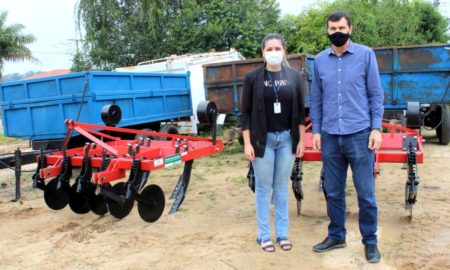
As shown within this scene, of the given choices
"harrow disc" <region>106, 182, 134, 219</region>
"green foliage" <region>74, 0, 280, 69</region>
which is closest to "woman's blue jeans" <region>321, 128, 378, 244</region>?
"harrow disc" <region>106, 182, 134, 219</region>

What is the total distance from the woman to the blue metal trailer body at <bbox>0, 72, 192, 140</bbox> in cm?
367

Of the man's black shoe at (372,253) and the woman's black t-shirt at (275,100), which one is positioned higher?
the woman's black t-shirt at (275,100)

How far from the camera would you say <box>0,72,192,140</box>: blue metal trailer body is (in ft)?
24.0

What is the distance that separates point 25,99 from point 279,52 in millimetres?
5678

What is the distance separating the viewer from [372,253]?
→ 3.51 metres

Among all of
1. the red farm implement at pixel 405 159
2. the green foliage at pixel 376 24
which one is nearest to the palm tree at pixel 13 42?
the green foliage at pixel 376 24

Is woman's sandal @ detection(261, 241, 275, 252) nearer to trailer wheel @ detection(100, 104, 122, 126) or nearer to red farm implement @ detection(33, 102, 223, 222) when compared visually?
red farm implement @ detection(33, 102, 223, 222)

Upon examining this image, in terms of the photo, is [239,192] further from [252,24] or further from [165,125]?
[252,24]

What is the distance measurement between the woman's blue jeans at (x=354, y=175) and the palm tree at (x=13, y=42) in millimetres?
29369

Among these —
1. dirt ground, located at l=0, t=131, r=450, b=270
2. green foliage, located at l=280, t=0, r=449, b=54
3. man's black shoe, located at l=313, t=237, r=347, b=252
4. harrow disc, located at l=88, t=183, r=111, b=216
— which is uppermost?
green foliage, located at l=280, t=0, r=449, b=54

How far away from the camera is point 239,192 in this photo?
611 cm

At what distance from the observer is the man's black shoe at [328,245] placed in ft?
12.2

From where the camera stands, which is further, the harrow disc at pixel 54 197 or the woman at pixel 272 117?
the harrow disc at pixel 54 197

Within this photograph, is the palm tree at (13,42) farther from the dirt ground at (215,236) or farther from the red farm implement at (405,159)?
the red farm implement at (405,159)
